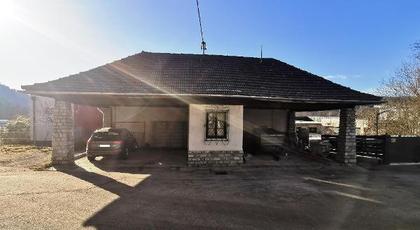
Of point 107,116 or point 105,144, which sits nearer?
point 105,144

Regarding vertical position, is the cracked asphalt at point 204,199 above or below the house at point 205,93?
below

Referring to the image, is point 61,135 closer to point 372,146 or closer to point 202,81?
point 202,81

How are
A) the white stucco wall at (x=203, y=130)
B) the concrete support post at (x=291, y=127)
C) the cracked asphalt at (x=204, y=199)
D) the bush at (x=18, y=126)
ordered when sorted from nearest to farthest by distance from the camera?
1. the cracked asphalt at (x=204, y=199)
2. the white stucco wall at (x=203, y=130)
3. the concrete support post at (x=291, y=127)
4. the bush at (x=18, y=126)

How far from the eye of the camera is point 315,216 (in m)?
6.76

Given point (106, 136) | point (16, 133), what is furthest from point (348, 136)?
point (16, 133)

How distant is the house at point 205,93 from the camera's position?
41.2 ft

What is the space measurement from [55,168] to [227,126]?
22.9ft

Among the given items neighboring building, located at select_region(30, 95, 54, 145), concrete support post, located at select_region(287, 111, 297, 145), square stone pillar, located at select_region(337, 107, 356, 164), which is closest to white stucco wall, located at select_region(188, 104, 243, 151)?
square stone pillar, located at select_region(337, 107, 356, 164)

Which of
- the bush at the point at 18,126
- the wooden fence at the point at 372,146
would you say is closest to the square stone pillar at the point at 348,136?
the wooden fence at the point at 372,146

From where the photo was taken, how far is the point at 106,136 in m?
13.8

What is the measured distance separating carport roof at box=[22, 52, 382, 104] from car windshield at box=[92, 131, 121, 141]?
2.30 meters

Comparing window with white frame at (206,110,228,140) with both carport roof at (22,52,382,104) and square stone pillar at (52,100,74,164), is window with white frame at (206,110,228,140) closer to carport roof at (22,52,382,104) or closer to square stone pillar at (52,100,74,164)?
carport roof at (22,52,382,104)

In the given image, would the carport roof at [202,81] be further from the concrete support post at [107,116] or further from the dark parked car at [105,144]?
the concrete support post at [107,116]

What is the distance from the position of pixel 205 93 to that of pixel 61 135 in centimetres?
612
